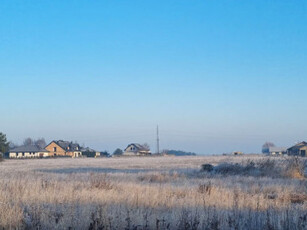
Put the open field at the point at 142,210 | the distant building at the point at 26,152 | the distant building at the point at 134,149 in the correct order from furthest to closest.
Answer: the distant building at the point at 134,149 < the distant building at the point at 26,152 < the open field at the point at 142,210

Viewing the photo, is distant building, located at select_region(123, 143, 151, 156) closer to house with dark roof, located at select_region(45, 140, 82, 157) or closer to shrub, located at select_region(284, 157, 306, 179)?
house with dark roof, located at select_region(45, 140, 82, 157)

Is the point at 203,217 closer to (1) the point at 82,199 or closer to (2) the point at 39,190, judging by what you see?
(1) the point at 82,199

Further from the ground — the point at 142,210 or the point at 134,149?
the point at 134,149

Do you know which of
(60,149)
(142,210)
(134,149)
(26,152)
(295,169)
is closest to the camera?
(142,210)

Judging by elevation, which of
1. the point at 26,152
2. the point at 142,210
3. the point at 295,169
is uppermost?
the point at 26,152

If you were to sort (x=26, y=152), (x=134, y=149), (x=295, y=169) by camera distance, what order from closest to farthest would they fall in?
(x=295, y=169), (x=26, y=152), (x=134, y=149)

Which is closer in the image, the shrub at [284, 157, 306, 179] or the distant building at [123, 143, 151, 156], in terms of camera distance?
the shrub at [284, 157, 306, 179]

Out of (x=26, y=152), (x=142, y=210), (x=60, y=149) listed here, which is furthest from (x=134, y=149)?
(x=142, y=210)

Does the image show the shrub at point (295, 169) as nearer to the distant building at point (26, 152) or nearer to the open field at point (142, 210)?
the open field at point (142, 210)

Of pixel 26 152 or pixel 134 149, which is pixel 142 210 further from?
pixel 134 149

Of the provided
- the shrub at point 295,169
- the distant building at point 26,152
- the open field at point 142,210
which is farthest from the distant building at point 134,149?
the open field at point 142,210

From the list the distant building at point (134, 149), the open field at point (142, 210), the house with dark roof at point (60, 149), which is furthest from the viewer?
the distant building at point (134, 149)

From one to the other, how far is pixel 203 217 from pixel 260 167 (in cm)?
2204

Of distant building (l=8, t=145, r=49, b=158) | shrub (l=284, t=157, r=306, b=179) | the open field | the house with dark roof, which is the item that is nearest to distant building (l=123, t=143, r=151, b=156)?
the house with dark roof
